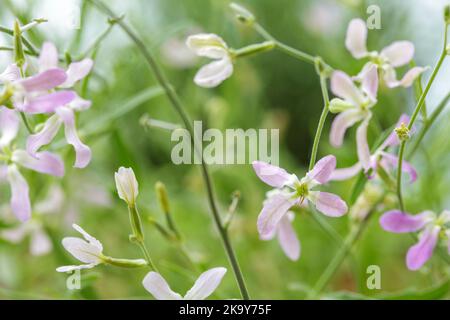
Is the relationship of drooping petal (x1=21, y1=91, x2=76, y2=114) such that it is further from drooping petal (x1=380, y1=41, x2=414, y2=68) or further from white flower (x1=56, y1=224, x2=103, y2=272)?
drooping petal (x1=380, y1=41, x2=414, y2=68)

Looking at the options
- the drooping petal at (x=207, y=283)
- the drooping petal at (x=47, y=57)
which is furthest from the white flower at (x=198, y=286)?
the drooping petal at (x=47, y=57)

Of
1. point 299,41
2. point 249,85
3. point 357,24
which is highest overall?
point 299,41

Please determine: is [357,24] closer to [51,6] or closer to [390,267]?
[51,6]

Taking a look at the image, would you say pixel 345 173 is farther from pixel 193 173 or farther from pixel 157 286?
pixel 193 173

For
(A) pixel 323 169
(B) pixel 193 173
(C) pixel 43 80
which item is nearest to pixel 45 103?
(C) pixel 43 80
